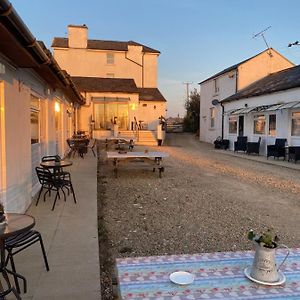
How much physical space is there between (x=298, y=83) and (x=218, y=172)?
21.8 ft

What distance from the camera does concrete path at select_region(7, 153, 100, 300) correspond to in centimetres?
304

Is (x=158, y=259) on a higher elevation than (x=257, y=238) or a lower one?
lower

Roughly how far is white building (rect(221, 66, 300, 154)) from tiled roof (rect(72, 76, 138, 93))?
29.3ft

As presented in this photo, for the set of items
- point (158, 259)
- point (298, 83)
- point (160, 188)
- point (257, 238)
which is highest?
point (298, 83)

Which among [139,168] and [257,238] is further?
[139,168]

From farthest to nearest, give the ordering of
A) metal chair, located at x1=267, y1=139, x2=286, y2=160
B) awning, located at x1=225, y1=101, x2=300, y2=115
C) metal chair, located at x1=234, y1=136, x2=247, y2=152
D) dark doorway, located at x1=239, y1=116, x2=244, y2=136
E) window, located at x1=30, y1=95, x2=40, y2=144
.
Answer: dark doorway, located at x1=239, y1=116, x2=244, y2=136 < metal chair, located at x1=234, y1=136, x2=247, y2=152 < metal chair, located at x1=267, y1=139, x2=286, y2=160 < awning, located at x1=225, y1=101, x2=300, y2=115 < window, located at x1=30, y1=95, x2=40, y2=144

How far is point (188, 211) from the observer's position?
6.42 m

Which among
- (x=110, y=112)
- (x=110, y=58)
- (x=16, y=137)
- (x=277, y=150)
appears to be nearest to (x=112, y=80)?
(x=110, y=112)

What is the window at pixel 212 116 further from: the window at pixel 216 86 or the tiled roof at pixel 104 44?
the tiled roof at pixel 104 44

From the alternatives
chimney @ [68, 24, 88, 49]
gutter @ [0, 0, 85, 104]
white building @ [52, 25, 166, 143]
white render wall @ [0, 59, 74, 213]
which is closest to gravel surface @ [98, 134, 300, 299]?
white render wall @ [0, 59, 74, 213]

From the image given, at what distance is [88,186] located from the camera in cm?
806

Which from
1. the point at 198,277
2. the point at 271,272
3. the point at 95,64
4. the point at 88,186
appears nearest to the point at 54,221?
the point at 88,186

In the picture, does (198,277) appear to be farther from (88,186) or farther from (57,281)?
(88,186)

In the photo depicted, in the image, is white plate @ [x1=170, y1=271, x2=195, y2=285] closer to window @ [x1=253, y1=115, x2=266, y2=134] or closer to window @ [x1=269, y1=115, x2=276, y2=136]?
window @ [x1=269, y1=115, x2=276, y2=136]
